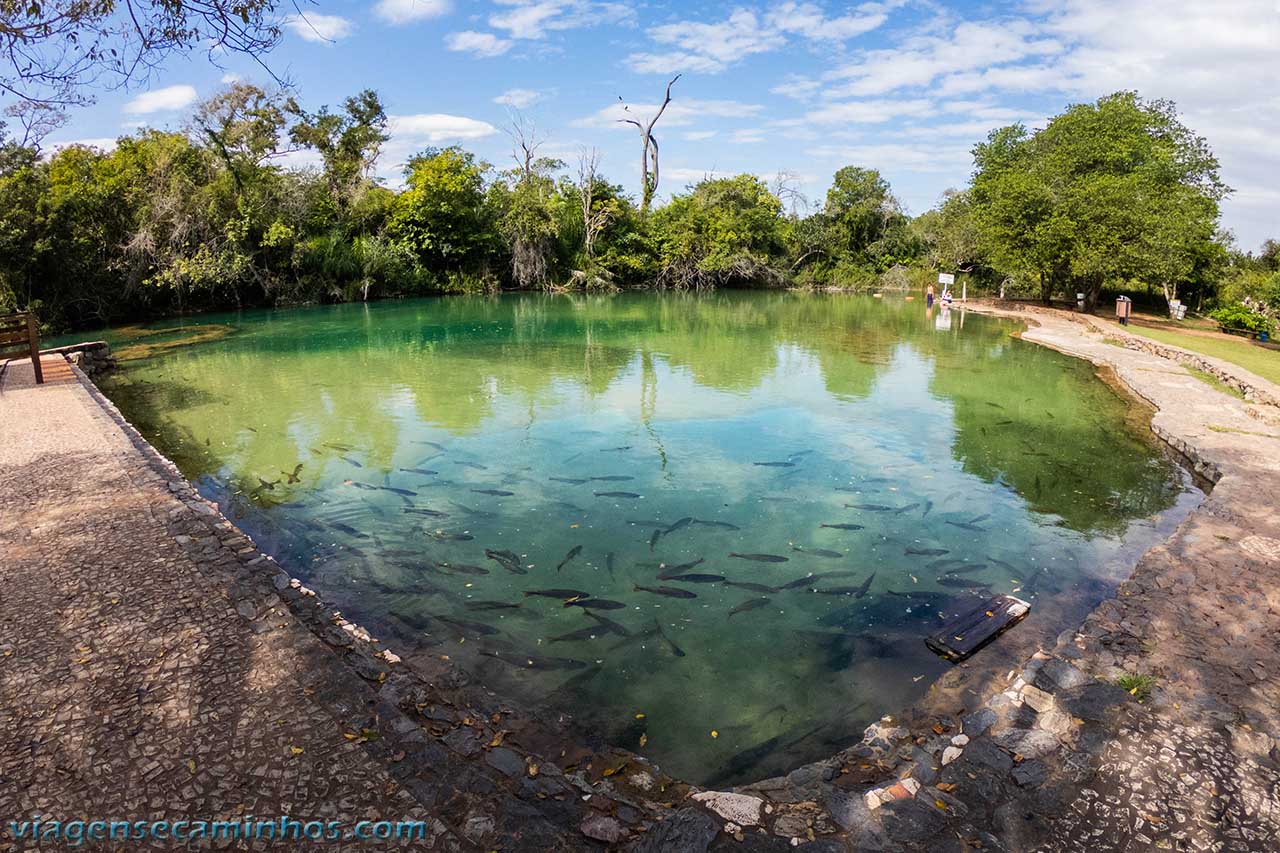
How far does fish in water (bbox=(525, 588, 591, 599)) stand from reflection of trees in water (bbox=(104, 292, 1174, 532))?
451 cm

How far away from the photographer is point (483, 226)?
42.5 m

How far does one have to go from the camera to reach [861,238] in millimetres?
54156

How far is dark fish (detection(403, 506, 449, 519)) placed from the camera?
8211 mm

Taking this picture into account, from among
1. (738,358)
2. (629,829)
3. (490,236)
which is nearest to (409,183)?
(490,236)

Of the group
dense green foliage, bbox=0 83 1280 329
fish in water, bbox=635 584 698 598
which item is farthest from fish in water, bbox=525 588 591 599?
dense green foliage, bbox=0 83 1280 329

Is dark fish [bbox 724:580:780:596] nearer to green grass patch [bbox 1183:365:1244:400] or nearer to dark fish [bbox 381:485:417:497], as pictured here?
dark fish [bbox 381:485:417:497]

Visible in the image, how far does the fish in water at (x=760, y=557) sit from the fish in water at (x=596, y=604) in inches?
62.6

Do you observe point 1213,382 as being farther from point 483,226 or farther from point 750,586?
point 483,226

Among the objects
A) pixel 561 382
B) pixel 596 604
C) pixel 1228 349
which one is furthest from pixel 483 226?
pixel 596 604

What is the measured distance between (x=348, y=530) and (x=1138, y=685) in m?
7.37

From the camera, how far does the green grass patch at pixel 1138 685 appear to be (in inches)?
178

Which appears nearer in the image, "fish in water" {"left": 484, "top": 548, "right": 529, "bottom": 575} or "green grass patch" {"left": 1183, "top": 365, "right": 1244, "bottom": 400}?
"fish in water" {"left": 484, "top": 548, "right": 529, "bottom": 575}

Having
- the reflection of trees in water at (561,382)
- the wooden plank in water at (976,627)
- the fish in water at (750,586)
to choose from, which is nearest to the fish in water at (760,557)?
the fish in water at (750,586)

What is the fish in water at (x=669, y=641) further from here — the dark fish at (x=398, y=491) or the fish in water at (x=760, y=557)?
the dark fish at (x=398, y=491)
